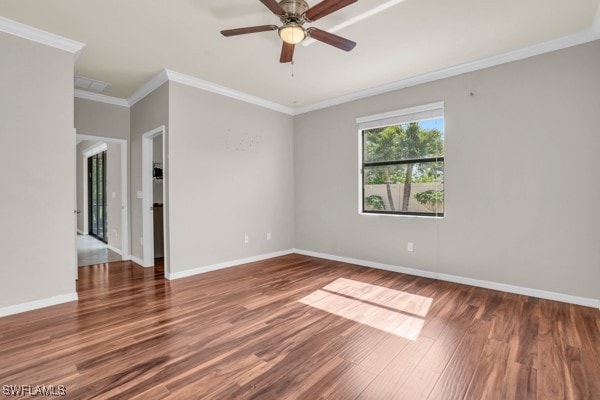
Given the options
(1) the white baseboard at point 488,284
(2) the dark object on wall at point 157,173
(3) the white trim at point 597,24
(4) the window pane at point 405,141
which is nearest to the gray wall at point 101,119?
(2) the dark object on wall at point 157,173

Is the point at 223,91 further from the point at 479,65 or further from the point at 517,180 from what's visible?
the point at 517,180

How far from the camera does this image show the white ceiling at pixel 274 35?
251 cm

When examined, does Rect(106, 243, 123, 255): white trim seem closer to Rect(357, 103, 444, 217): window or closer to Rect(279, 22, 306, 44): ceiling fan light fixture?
Rect(357, 103, 444, 217): window

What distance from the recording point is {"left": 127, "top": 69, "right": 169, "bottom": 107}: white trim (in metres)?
3.93

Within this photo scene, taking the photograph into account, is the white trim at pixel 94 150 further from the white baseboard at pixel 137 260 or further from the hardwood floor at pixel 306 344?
the hardwood floor at pixel 306 344

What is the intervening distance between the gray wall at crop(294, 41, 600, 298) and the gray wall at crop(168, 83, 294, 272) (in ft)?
6.10

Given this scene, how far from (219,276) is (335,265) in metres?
1.84

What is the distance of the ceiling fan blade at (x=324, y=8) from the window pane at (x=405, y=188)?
8.55ft

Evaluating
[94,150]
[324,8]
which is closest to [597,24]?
[324,8]

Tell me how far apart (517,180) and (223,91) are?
4136 mm

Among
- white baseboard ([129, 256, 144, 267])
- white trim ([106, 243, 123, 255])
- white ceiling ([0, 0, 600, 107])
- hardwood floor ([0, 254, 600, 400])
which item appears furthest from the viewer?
white trim ([106, 243, 123, 255])

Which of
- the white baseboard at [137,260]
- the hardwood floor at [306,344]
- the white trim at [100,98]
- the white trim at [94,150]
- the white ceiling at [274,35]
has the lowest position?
the hardwood floor at [306,344]

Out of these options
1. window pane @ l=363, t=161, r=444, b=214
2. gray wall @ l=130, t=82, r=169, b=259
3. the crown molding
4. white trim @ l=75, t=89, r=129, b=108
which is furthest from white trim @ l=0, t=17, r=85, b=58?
window pane @ l=363, t=161, r=444, b=214

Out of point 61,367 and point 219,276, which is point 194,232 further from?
point 61,367
